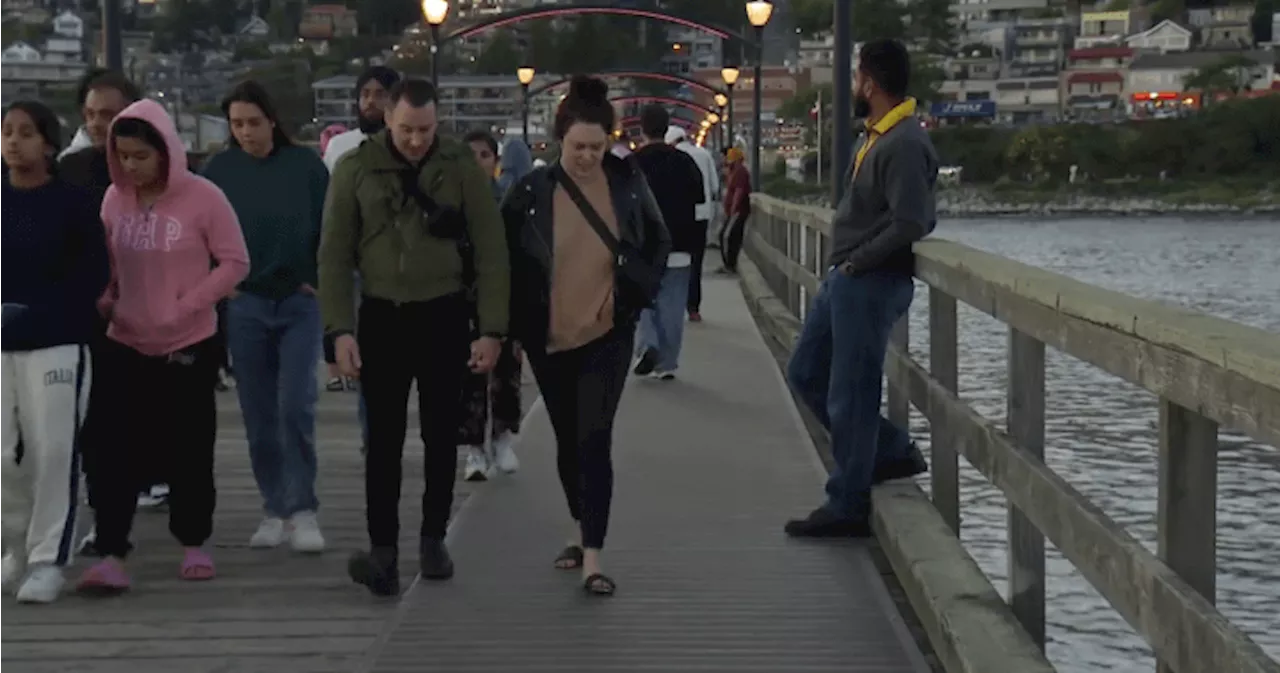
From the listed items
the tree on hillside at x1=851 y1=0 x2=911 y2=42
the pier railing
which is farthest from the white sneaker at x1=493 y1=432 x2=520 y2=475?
the tree on hillside at x1=851 y1=0 x2=911 y2=42

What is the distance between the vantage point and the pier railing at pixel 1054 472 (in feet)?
12.2

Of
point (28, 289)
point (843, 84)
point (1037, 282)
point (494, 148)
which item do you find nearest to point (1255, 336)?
point (1037, 282)

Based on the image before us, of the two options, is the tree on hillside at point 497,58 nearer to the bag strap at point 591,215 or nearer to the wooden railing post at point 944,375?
the wooden railing post at point 944,375

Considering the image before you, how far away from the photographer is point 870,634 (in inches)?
249

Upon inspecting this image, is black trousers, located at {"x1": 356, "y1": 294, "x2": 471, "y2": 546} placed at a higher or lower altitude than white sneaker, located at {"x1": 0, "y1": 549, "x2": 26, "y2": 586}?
higher

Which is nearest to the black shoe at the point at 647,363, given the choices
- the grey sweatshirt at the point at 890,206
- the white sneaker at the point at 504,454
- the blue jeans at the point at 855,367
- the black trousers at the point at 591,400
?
the white sneaker at the point at 504,454

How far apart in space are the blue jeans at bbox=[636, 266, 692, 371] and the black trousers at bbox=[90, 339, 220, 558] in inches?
251

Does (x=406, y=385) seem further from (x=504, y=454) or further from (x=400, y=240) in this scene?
(x=504, y=454)

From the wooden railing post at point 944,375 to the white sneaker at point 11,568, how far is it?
119 inches

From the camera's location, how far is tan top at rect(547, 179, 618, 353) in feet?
22.6

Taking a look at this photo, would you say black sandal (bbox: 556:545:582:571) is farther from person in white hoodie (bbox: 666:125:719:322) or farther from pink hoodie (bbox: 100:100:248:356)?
person in white hoodie (bbox: 666:125:719:322)

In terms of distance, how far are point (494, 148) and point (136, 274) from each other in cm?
395

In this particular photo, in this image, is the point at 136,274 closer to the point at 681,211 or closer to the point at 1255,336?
the point at 1255,336

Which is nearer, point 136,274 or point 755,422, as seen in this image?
point 136,274
